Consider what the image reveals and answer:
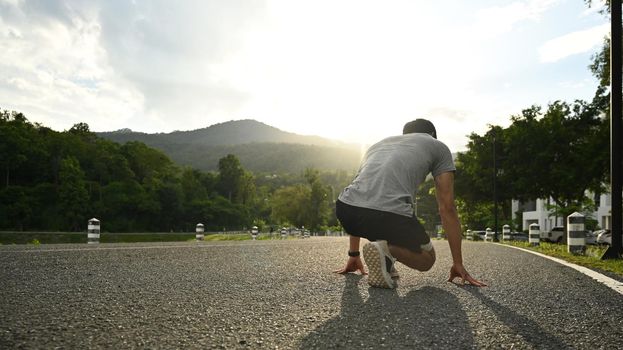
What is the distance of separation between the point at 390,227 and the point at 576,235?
879 centimetres

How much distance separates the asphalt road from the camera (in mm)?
2250

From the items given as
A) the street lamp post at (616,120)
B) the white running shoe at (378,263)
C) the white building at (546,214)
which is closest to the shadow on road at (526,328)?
the white running shoe at (378,263)

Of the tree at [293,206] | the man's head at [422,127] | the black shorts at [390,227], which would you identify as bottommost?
the tree at [293,206]

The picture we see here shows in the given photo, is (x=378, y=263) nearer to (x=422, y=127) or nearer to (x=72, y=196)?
(x=422, y=127)

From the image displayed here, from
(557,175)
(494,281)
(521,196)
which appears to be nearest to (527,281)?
(494,281)

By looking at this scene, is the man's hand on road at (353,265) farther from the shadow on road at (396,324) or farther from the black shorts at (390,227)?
the shadow on road at (396,324)

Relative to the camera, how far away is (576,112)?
96.4 ft

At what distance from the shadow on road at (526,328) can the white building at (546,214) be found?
138 feet

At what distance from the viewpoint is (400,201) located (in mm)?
4250

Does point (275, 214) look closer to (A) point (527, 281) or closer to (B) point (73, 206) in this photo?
(B) point (73, 206)

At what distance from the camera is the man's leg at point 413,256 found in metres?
4.38

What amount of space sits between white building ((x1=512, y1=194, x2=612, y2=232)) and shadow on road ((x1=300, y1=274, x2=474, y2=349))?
138 feet

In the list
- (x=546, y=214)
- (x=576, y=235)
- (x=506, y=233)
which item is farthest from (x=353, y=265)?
(x=546, y=214)

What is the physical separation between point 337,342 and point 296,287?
72.1 inches
